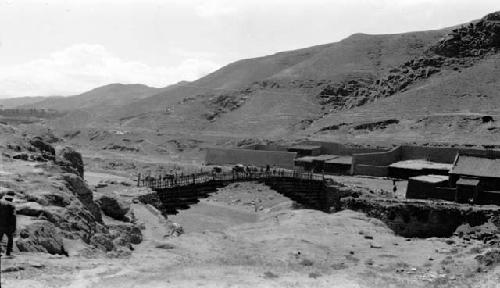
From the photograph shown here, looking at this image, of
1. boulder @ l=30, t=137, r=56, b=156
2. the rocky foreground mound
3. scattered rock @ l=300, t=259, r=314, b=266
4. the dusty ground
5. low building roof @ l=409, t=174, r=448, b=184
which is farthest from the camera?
low building roof @ l=409, t=174, r=448, b=184

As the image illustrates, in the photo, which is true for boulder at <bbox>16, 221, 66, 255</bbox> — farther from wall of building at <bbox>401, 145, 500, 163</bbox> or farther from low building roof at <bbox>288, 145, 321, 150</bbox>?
low building roof at <bbox>288, 145, 321, 150</bbox>

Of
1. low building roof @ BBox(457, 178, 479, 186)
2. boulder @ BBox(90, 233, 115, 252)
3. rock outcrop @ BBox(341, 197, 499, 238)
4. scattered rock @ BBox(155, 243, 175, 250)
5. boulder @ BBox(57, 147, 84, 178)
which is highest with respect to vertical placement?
boulder @ BBox(57, 147, 84, 178)

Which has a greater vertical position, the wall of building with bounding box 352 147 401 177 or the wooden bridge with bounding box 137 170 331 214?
the wall of building with bounding box 352 147 401 177

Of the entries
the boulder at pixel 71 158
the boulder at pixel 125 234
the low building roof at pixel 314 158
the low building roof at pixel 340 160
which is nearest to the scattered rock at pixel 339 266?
the boulder at pixel 125 234

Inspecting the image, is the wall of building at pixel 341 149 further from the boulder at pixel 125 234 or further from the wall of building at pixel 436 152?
the boulder at pixel 125 234

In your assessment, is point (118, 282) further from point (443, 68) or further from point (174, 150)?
point (443, 68)

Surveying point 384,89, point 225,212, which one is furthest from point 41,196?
point 384,89

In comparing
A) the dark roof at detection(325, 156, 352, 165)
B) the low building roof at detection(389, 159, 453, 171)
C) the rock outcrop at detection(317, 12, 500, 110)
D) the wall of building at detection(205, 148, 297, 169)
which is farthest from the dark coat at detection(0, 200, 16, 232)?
the rock outcrop at detection(317, 12, 500, 110)

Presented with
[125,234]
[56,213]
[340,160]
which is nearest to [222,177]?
[340,160]
